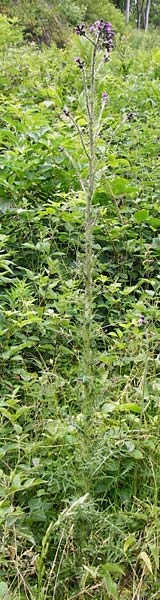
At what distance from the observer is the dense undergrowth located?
1.29m

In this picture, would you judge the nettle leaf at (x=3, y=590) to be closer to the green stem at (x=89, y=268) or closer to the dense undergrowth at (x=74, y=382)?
the dense undergrowth at (x=74, y=382)

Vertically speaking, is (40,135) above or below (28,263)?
above

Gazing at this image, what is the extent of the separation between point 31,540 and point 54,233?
4.50 ft

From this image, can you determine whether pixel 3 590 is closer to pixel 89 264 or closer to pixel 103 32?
pixel 89 264

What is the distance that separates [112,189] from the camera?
8.43 ft

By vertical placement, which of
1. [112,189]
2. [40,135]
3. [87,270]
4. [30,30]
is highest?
[30,30]

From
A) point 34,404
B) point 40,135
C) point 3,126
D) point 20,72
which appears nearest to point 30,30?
point 20,72

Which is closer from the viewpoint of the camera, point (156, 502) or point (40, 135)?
point (156, 502)

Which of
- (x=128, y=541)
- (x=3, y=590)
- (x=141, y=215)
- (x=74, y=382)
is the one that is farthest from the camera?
(x=141, y=215)

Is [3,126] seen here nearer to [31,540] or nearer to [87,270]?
[87,270]

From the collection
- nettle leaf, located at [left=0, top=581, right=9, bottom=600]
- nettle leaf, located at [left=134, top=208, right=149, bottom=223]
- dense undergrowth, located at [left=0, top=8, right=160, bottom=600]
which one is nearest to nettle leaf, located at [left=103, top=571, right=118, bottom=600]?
dense undergrowth, located at [left=0, top=8, right=160, bottom=600]

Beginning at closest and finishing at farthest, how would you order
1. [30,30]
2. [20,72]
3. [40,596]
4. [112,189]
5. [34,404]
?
[40,596] → [34,404] → [112,189] → [20,72] → [30,30]

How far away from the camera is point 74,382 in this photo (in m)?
1.85

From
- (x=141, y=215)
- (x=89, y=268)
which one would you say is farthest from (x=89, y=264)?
(x=141, y=215)
